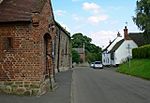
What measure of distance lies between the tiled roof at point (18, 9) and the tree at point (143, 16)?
152 ft

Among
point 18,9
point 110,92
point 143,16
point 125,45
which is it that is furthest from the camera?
point 125,45

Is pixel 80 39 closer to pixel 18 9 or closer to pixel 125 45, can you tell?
pixel 125 45

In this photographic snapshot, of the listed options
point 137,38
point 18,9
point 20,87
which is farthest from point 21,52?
point 137,38

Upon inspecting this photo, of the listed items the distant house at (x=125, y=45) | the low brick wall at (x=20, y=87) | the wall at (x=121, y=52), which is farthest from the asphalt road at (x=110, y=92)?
the wall at (x=121, y=52)

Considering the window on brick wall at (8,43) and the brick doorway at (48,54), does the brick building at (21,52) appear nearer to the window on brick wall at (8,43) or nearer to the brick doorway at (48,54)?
the window on brick wall at (8,43)

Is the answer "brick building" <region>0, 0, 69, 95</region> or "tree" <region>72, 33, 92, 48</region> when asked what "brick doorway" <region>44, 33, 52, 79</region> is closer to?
"brick building" <region>0, 0, 69, 95</region>

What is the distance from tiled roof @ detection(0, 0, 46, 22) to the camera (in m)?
18.7

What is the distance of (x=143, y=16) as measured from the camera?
66750mm

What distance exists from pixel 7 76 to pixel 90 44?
148057mm

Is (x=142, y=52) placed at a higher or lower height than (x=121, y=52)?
lower

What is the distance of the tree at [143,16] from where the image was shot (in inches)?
2570

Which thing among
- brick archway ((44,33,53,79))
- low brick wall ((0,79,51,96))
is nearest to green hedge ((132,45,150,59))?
brick archway ((44,33,53,79))

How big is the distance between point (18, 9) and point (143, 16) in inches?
1964

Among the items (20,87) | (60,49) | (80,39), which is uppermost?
(80,39)
